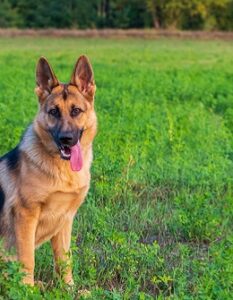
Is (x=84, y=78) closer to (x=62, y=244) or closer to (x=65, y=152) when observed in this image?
(x=65, y=152)

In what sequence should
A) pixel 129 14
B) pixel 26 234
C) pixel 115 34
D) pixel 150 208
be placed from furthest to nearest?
pixel 129 14 < pixel 115 34 < pixel 150 208 < pixel 26 234

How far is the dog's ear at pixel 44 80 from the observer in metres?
6.70

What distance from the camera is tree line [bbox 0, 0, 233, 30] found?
72.6 meters

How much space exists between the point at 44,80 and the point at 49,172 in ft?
2.45

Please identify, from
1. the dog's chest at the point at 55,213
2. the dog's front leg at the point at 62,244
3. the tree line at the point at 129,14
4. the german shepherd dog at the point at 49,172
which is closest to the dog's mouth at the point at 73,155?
the german shepherd dog at the point at 49,172

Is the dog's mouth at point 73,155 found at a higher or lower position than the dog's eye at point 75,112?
lower

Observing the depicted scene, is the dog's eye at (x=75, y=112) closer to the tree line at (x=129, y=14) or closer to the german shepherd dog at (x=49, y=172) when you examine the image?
the german shepherd dog at (x=49, y=172)

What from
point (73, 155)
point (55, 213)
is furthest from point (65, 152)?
point (55, 213)

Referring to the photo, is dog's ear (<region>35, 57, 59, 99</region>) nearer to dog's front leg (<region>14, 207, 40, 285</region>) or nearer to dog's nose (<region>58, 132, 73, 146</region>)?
dog's nose (<region>58, 132, 73, 146</region>)

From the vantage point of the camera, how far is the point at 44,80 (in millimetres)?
6734

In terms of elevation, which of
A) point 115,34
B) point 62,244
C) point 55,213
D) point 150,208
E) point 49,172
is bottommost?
point 115,34

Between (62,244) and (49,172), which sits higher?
(49,172)

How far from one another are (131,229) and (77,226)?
0.50 meters

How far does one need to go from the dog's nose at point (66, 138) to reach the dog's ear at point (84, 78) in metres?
0.45
